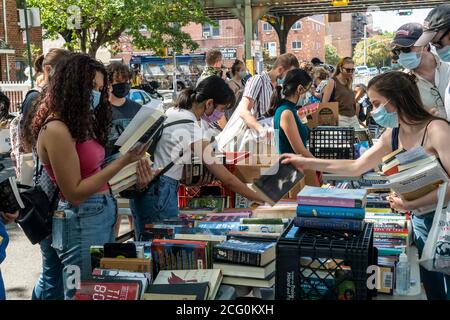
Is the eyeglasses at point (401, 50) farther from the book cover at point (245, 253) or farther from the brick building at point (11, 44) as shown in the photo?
the brick building at point (11, 44)

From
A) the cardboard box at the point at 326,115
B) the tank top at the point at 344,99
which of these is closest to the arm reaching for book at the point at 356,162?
the cardboard box at the point at 326,115

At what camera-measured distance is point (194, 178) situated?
3826 mm

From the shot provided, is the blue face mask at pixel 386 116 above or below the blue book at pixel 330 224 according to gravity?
above

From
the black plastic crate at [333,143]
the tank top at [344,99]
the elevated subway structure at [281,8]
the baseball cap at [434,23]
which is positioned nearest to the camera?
the baseball cap at [434,23]

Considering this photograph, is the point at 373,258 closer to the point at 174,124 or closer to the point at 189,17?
the point at 174,124

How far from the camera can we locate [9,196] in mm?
2635

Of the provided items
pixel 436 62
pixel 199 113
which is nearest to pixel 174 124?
pixel 199 113

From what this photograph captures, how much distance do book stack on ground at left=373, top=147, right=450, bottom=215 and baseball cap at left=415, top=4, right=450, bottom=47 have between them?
1227 mm

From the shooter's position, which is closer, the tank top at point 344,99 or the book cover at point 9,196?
the book cover at point 9,196

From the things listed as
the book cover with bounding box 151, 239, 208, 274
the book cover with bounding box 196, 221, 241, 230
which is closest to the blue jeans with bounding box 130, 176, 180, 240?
the book cover with bounding box 196, 221, 241, 230

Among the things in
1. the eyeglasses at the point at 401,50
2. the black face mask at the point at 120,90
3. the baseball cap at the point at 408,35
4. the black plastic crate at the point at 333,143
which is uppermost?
the baseball cap at the point at 408,35

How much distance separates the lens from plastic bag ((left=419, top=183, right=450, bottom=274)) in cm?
258

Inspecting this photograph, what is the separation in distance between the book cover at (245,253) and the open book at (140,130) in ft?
2.20

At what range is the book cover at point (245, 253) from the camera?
2436mm
